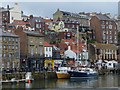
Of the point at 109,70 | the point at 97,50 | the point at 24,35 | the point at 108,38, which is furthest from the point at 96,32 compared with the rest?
the point at 24,35

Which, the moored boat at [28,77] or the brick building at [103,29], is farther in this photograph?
the brick building at [103,29]

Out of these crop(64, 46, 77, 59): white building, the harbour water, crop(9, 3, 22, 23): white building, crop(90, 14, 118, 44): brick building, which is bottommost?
the harbour water

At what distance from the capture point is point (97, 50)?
76.6 metres

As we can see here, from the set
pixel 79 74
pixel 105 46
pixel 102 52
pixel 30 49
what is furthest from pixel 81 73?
pixel 105 46

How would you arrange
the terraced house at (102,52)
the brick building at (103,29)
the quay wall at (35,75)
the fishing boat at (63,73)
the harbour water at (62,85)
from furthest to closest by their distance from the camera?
the brick building at (103,29), the terraced house at (102,52), the fishing boat at (63,73), the quay wall at (35,75), the harbour water at (62,85)

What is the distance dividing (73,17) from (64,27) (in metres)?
10.4

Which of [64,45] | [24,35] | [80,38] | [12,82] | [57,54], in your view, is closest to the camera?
[12,82]

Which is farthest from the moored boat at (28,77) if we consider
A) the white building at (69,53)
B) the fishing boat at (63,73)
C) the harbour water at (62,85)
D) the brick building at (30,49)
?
the white building at (69,53)

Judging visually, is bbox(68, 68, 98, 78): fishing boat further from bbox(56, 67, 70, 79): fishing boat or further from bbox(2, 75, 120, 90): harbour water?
bbox(2, 75, 120, 90): harbour water

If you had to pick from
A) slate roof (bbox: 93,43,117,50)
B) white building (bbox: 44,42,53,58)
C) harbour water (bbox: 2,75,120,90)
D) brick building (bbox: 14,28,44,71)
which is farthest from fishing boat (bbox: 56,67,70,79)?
slate roof (bbox: 93,43,117,50)

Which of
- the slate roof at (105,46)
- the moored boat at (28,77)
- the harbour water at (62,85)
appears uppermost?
the slate roof at (105,46)

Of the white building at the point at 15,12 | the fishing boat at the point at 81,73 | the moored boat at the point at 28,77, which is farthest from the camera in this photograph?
the white building at the point at 15,12

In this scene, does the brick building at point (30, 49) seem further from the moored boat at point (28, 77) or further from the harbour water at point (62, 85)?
the harbour water at point (62, 85)

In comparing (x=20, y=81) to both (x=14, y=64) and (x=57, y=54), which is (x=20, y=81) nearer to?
(x=14, y=64)
